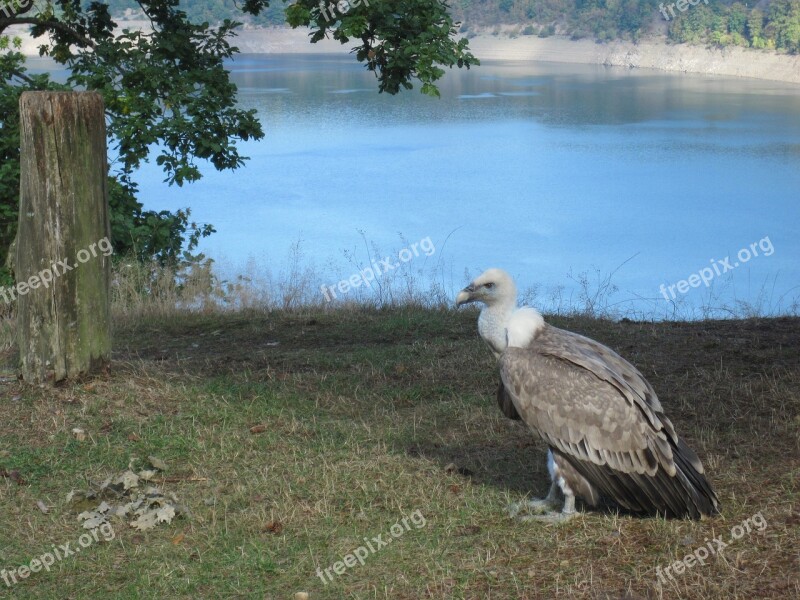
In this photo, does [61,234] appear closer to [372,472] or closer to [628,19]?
[372,472]

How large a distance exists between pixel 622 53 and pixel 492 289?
47.0m

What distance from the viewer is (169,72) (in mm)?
11922

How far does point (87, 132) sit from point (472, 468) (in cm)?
379

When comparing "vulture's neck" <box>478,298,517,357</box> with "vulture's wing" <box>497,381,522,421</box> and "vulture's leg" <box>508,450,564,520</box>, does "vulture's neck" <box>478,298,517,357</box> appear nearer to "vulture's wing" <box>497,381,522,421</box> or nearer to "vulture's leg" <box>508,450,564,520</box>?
"vulture's wing" <box>497,381,522,421</box>

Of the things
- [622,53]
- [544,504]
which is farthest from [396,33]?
[622,53]

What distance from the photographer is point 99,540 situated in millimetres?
5324

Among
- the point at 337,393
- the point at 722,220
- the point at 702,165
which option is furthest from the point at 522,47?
the point at 337,393

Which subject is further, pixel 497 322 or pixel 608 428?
pixel 497 322

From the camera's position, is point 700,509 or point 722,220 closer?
point 700,509

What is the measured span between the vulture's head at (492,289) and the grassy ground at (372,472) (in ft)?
3.81

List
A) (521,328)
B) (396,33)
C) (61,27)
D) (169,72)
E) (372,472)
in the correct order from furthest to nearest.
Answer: (61,27) < (169,72) < (396,33) < (372,472) < (521,328)

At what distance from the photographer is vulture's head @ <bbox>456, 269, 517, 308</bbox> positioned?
5508mm

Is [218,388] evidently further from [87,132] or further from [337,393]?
[87,132]

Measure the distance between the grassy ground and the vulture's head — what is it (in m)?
1.16
